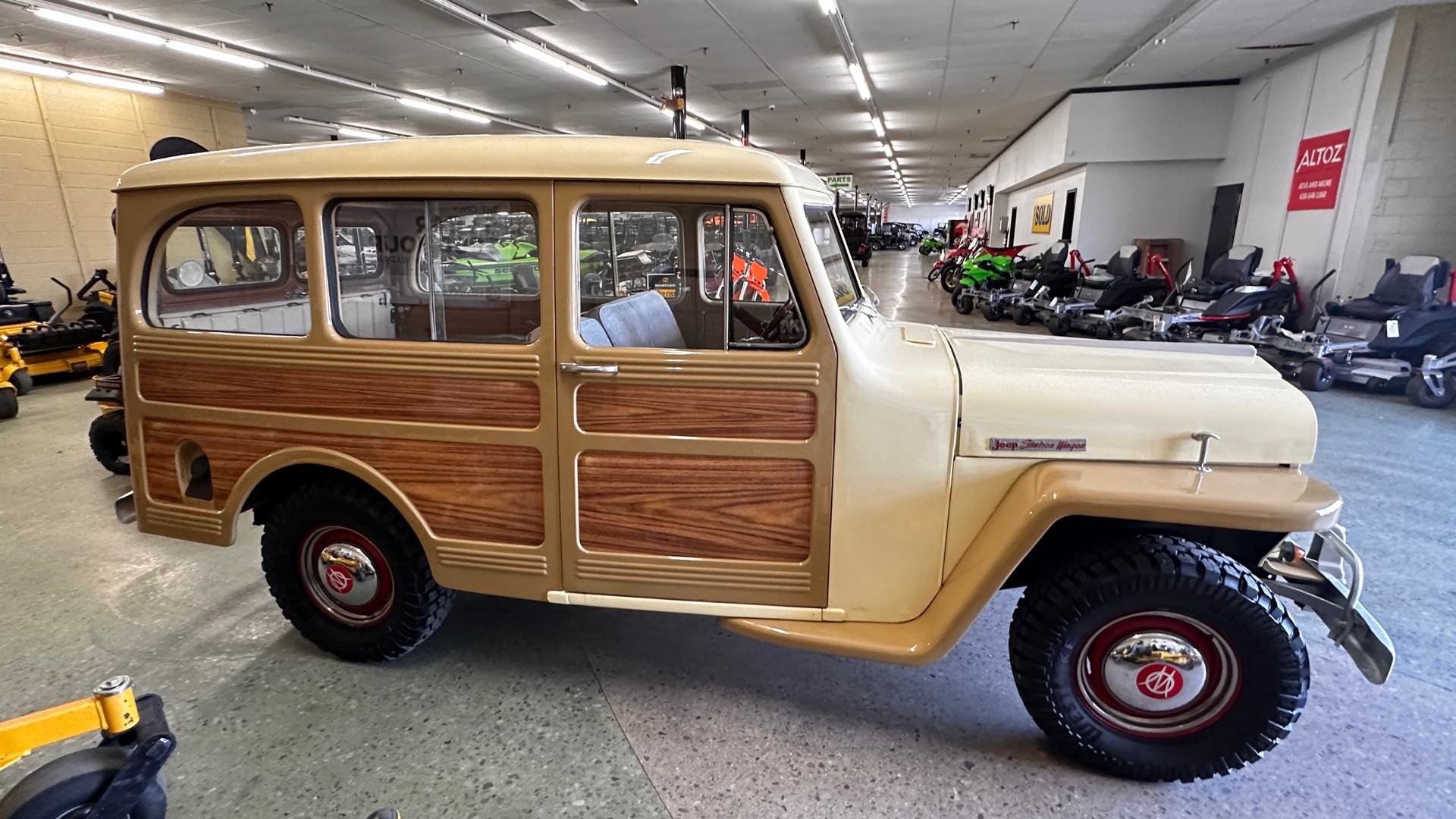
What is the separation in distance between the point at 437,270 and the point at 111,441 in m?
3.79

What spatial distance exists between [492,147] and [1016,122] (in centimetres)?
1994

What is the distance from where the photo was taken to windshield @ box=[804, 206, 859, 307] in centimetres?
238

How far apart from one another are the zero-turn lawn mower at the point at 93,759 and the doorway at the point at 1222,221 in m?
15.7

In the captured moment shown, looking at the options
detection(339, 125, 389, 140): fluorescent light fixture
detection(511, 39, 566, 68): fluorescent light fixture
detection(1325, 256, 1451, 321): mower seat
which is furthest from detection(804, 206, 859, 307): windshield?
detection(339, 125, 389, 140): fluorescent light fixture

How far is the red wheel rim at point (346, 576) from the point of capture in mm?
2787

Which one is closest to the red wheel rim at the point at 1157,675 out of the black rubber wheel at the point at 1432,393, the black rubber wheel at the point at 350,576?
the black rubber wheel at the point at 350,576

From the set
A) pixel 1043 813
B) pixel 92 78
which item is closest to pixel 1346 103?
pixel 1043 813

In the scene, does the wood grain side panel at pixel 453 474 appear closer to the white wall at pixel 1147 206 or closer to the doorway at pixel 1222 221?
the doorway at pixel 1222 221

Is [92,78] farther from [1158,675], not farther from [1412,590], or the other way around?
[1412,590]

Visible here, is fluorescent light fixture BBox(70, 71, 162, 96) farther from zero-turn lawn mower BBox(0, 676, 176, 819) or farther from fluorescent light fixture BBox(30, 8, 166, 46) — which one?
zero-turn lawn mower BBox(0, 676, 176, 819)

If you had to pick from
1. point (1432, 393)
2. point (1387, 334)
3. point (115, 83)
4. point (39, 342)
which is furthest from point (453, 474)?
point (115, 83)

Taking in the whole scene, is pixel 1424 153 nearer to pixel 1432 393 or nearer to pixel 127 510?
pixel 1432 393

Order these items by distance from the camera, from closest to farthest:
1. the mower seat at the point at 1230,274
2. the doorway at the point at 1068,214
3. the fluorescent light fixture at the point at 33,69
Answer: the mower seat at the point at 1230,274, the fluorescent light fixture at the point at 33,69, the doorway at the point at 1068,214

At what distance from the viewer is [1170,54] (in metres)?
11.3
